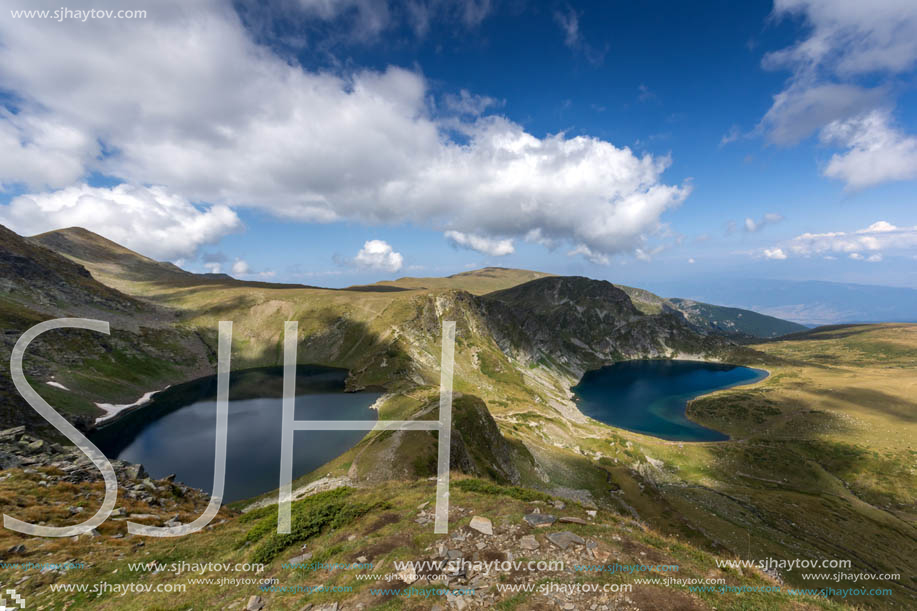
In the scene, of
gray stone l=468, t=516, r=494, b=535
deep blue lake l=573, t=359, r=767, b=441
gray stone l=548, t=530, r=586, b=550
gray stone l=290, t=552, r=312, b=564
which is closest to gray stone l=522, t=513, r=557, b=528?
gray stone l=548, t=530, r=586, b=550

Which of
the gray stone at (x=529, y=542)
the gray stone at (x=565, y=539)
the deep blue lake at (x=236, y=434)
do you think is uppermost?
the gray stone at (x=565, y=539)

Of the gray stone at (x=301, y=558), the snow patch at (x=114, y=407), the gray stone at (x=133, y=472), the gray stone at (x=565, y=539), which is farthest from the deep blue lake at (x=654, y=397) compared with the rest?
the snow patch at (x=114, y=407)

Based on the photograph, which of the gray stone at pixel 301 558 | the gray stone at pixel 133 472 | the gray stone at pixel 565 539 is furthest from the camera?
the gray stone at pixel 133 472

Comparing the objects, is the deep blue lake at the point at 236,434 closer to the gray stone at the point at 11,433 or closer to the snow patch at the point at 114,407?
the snow patch at the point at 114,407

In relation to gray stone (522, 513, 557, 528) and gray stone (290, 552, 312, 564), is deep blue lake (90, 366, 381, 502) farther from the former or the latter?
gray stone (522, 513, 557, 528)

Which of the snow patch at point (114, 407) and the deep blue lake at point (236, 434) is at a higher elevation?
the snow patch at point (114, 407)

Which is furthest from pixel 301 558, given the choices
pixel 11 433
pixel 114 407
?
pixel 114 407
